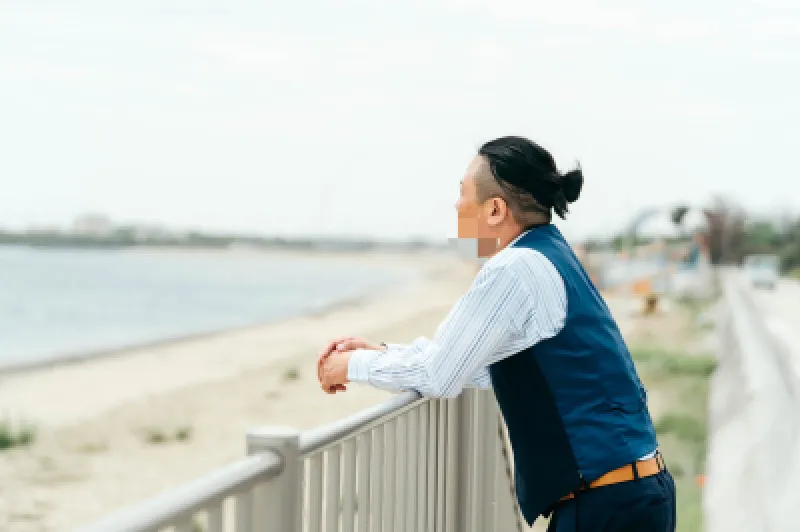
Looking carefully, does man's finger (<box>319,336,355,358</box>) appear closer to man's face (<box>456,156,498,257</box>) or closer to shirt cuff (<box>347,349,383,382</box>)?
shirt cuff (<box>347,349,383,382</box>)

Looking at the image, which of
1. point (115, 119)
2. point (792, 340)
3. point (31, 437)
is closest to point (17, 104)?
point (115, 119)

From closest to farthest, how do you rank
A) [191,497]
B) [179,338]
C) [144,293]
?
[191,497], [179,338], [144,293]

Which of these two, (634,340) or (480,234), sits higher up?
(480,234)

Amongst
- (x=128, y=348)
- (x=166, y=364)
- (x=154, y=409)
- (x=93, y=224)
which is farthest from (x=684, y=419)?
→ (x=93, y=224)

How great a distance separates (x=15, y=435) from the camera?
28469 mm

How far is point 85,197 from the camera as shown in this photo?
130250 mm

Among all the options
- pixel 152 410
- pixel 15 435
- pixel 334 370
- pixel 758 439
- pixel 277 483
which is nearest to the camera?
pixel 277 483

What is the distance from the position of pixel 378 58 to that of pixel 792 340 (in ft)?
409

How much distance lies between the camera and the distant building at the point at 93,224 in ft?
A: 359

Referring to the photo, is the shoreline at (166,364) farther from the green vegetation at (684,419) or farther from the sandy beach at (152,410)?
the green vegetation at (684,419)

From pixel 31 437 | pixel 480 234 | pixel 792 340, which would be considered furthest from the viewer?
pixel 31 437

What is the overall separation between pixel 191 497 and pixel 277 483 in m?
0.40

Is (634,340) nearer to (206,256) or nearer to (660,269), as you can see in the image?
(660,269)

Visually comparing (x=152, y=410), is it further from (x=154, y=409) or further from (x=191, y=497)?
(x=191, y=497)
